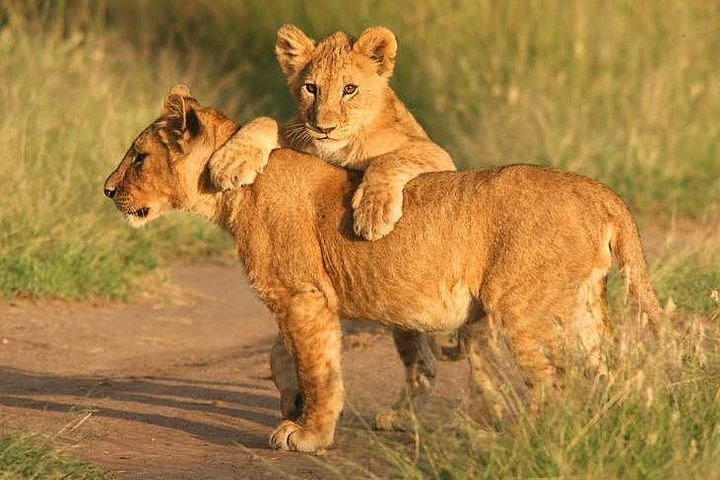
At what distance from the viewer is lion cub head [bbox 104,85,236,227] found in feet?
21.9

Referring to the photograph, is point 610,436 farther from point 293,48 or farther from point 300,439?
point 293,48

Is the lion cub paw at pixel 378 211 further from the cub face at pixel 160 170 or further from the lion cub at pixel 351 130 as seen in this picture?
the cub face at pixel 160 170

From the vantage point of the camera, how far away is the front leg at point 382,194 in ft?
20.6

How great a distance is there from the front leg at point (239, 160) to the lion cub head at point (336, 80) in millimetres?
523

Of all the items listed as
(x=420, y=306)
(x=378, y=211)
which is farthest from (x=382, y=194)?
(x=420, y=306)

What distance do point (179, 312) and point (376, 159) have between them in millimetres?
3345

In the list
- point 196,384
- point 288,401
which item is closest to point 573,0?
point 196,384

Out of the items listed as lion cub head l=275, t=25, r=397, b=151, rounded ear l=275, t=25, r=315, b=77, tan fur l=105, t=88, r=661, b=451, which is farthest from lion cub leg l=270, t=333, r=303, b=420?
rounded ear l=275, t=25, r=315, b=77

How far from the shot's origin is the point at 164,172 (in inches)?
263

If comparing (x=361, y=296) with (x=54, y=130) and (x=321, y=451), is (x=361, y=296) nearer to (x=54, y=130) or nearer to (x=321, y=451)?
(x=321, y=451)

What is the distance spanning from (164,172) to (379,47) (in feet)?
5.12

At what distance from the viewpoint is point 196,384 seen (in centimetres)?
803

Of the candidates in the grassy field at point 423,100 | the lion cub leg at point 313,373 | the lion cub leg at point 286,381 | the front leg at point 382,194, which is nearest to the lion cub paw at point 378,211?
the front leg at point 382,194

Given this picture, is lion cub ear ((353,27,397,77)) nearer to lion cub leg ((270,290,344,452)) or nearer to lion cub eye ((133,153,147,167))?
lion cub eye ((133,153,147,167))
